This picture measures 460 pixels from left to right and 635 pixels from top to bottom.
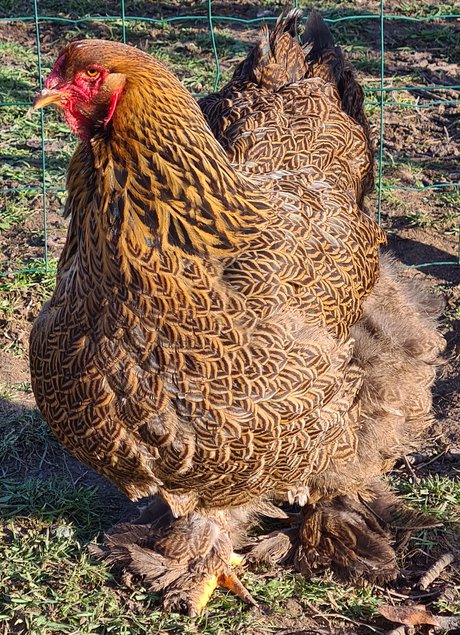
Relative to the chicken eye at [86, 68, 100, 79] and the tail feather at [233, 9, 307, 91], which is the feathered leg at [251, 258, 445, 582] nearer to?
the tail feather at [233, 9, 307, 91]

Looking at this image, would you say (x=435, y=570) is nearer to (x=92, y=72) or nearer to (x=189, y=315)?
(x=189, y=315)

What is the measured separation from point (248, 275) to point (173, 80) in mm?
675

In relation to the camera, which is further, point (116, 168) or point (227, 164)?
point (227, 164)

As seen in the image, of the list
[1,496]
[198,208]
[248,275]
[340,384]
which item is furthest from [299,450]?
[1,496]

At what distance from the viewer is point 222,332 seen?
10.2ft

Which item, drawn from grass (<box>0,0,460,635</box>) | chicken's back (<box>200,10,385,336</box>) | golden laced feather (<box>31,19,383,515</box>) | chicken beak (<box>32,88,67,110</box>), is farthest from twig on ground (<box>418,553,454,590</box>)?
chicken beak (<box>32,88,67,110</box>)

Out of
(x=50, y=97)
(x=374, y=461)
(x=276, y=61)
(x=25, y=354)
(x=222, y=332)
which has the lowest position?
(x=25, y=354)

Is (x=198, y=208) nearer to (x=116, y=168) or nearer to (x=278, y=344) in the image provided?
(x=116, y=168)

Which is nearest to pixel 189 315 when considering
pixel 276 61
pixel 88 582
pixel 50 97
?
pixel 50 97

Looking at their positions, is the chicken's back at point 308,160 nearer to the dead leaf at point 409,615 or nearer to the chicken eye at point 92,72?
the chicken eye at point 92,72

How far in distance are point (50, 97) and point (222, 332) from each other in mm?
917

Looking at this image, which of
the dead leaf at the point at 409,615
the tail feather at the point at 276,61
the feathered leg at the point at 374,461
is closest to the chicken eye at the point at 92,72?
the feathered leg at the point at 374,461

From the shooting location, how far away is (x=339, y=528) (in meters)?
3.99

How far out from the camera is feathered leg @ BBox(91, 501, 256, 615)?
3797 mm
